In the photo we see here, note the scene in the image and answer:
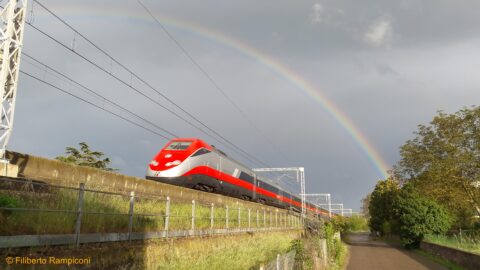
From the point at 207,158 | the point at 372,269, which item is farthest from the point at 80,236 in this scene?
the point at 372,269

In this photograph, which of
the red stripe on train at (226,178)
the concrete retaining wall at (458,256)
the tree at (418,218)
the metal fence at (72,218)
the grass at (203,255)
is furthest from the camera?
the tree at (418,218)

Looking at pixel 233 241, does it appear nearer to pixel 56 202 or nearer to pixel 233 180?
pixel 56 202

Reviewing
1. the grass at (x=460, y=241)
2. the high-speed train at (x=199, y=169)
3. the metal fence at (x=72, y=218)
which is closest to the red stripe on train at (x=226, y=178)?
the high-speed train at (x=199, y=169)

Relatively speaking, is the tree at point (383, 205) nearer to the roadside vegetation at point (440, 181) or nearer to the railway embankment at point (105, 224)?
the roadside vegetation at point (440, 181)

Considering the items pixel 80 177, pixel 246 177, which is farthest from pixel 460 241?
pixel 80 177

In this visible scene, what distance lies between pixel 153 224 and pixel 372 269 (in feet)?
58.0

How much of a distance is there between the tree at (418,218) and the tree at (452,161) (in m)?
1.01

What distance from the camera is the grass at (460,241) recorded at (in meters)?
25.4

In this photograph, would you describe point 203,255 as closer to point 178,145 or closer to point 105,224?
point 105,224

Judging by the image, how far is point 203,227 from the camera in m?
14.6

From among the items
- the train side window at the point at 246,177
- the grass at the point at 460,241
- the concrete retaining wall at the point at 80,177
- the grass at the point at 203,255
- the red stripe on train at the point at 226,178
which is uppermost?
the train side window at the point at 246,177

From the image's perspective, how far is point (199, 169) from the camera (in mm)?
22188

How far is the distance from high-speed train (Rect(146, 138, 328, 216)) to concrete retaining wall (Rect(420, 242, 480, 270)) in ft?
52.7

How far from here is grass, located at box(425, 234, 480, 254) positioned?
83.3 ft
